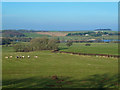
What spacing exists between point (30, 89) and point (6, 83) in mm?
3119

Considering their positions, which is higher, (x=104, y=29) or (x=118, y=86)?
(x=104, y=29)

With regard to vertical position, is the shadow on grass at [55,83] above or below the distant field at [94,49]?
below

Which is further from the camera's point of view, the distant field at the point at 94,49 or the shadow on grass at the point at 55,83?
the distant field at the point at 94,49

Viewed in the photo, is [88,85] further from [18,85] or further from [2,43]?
[2,43]

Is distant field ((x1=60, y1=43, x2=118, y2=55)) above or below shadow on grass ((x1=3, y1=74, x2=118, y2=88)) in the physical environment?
above

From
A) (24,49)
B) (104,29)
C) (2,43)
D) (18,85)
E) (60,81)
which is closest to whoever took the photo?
(18,85)

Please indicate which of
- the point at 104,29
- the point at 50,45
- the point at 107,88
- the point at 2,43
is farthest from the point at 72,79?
the point at 104,29

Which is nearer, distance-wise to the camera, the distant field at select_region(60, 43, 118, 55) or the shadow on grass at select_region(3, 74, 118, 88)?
the shadow on grass at select_region(3, 74, 118, 88)

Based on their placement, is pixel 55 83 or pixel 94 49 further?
pixel 94 49

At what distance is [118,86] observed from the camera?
18703 millimetres

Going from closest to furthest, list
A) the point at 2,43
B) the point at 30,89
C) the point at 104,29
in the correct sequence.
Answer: the point at 30,89, the point at 2,43, the point at 104,29

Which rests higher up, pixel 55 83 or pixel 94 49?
pixel 94 49

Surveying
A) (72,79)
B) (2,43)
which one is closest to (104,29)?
(2,43)

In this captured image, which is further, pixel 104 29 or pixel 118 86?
pixel 104 29
